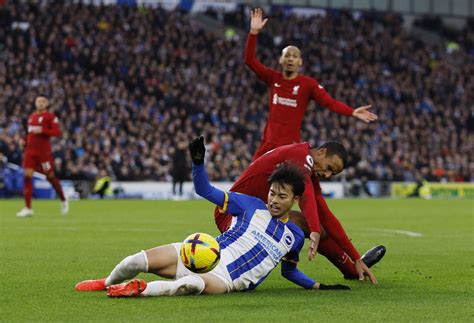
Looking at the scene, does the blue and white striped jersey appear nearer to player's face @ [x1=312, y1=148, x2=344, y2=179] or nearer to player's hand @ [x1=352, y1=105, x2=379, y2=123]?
player's face @ [x1=312, y1=148, x2=344, y2=179]

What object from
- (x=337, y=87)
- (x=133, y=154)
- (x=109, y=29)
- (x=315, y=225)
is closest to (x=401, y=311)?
(x=315, y=225)

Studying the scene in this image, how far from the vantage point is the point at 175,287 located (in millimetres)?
7559

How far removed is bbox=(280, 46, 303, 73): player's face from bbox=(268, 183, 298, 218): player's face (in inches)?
162

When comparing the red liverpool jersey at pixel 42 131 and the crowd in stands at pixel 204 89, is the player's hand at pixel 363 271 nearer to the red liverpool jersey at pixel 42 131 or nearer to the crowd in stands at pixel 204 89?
the red liverpool jersey at pixel 42 131

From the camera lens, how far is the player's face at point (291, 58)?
11797mm

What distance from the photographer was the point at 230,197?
813 centimetres

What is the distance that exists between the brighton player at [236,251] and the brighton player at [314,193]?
0.22 metres

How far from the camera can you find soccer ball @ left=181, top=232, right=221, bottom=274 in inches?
296

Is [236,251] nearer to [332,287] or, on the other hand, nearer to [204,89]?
[332,287]

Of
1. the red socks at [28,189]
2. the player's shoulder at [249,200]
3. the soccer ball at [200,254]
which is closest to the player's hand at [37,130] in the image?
the red socks at [28,189]

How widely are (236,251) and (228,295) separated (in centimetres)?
35

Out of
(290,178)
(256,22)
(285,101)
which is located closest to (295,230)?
(290,178)

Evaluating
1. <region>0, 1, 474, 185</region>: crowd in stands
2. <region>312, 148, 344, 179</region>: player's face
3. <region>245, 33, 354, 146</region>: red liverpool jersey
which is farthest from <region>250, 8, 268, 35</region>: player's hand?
<region>0, 1, 474, 185</region>: crowd in stands

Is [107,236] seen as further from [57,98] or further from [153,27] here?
[153,27]
